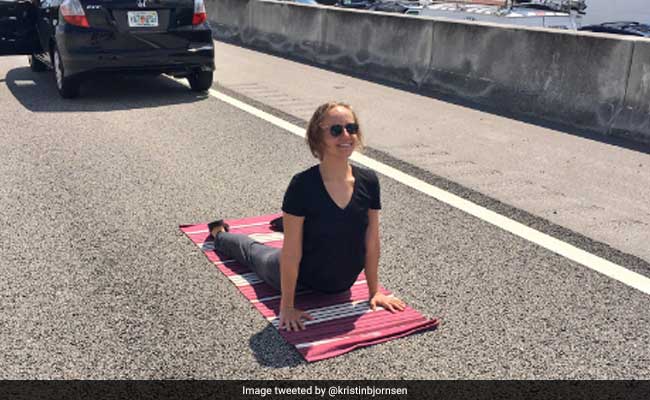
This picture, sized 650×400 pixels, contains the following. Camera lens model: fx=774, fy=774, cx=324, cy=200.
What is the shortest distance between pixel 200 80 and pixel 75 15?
6.29 ft

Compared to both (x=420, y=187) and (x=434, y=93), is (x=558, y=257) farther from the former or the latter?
(x=434, y=93)

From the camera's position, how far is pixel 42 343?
3.80 meters

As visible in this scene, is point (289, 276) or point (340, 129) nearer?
point (340, 129)

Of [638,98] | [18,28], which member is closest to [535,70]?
[638,98]

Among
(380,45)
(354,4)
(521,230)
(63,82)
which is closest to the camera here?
(521,230)

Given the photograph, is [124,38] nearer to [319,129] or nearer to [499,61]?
[499,61]

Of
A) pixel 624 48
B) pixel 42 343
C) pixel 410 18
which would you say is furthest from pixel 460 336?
pixel 410 18

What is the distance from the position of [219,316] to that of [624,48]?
638 cm

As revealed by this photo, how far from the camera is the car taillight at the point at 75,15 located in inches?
390

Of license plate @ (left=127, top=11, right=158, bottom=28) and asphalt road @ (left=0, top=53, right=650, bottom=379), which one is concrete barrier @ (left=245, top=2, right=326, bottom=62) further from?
asphalt road @ (left=0, top=53, right=650, bottom=379)

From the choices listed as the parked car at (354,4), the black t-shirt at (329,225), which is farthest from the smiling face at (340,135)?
the parked car at (354,4)

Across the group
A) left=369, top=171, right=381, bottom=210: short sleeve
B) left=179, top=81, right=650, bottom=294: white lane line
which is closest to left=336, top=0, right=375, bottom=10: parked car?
left=179, top=81, right=650, bottom=294: white lane line

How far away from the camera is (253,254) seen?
4637 mm

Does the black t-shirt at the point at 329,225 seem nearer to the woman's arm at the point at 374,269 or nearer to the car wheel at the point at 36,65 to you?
the woman's arm at the point at 374,269
